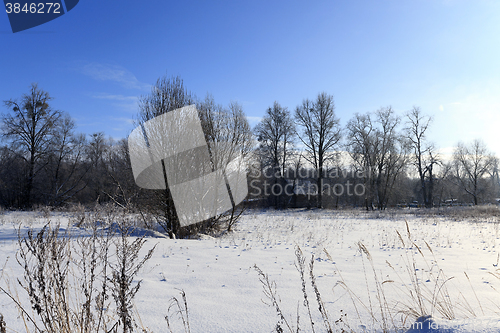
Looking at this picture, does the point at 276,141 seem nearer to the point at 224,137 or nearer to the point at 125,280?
the point at 224,137

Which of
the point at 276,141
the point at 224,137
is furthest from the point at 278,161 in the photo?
the point at 224,137

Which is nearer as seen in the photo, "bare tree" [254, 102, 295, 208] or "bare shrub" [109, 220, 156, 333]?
"bare shrub" [109, 220, 156, 333]

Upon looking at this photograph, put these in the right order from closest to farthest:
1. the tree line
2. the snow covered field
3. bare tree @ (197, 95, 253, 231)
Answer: the snow covered field → bare tree @ (197, 95, 253, 231) → the tree line

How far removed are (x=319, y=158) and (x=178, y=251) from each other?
79.8ft

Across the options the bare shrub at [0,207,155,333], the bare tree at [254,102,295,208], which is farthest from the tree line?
the bare shrub at [0,207,155,333]

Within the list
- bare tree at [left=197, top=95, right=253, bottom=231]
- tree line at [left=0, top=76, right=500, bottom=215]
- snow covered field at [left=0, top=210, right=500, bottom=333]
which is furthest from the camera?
tree line at [left=0, top=76, right=500, bottom=215]

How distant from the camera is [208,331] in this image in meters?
2.49

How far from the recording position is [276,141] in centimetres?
3180

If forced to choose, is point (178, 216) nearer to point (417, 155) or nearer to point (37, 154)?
point (37, 154)

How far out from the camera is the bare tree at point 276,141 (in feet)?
104

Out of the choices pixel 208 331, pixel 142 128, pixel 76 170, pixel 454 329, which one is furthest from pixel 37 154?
pixel 454 329

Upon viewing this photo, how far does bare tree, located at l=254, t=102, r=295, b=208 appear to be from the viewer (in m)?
31.6

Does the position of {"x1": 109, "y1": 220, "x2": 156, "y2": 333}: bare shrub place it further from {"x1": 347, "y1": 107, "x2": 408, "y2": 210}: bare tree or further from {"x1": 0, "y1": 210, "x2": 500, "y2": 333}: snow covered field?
{"x1": 347, "y1": 107, "x2": 408, "y2": 210}: bare tree

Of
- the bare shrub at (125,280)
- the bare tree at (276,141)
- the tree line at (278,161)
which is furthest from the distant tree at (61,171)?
the bare shrub at (125,280)
